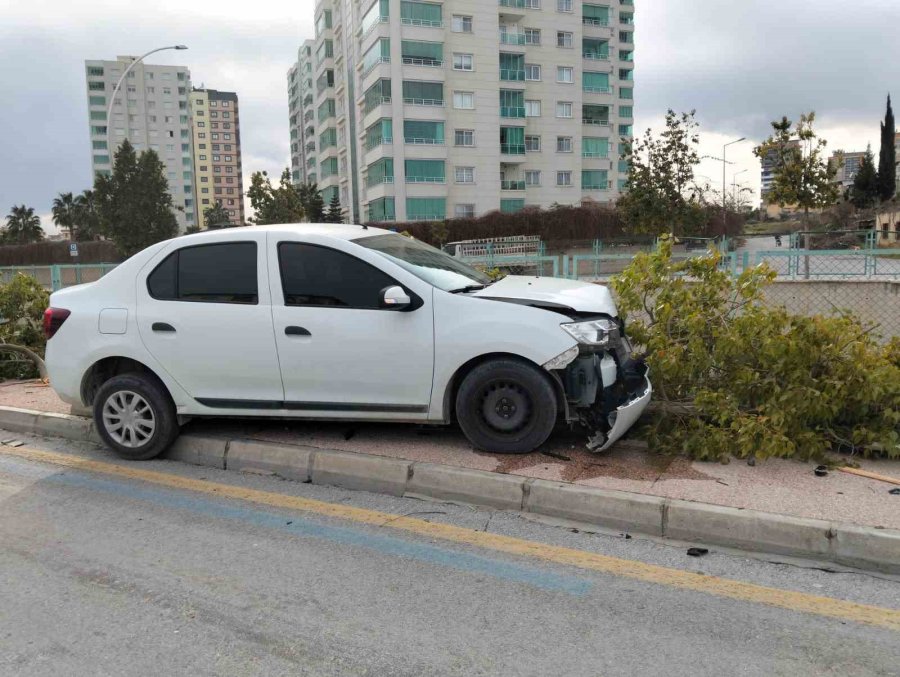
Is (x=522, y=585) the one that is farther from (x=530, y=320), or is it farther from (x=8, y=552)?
(x=8, y=552)

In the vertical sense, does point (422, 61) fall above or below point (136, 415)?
above

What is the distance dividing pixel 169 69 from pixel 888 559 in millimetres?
149312

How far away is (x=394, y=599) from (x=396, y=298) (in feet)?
6.75

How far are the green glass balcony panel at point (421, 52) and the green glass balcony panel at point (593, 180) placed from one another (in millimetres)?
17835

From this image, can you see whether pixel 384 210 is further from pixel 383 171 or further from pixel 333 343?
pixel 333 343

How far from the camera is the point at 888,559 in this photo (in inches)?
140

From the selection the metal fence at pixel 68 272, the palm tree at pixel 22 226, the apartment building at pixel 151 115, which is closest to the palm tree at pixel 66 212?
the palm tree at pixel 22 226

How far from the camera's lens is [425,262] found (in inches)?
214

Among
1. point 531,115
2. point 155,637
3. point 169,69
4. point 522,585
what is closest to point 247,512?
point 155,637

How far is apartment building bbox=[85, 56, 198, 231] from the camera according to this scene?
417 ft

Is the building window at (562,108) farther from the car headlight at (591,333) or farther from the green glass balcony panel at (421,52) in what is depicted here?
the car headlight at (591,333)

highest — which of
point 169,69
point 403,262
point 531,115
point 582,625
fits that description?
point 169,69

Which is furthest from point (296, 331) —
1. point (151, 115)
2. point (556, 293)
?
point (151, 115)

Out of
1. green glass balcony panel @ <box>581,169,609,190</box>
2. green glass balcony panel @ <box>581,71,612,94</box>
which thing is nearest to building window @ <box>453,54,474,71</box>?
green glass balcony panel @ <box>581,169,609,190</box>
